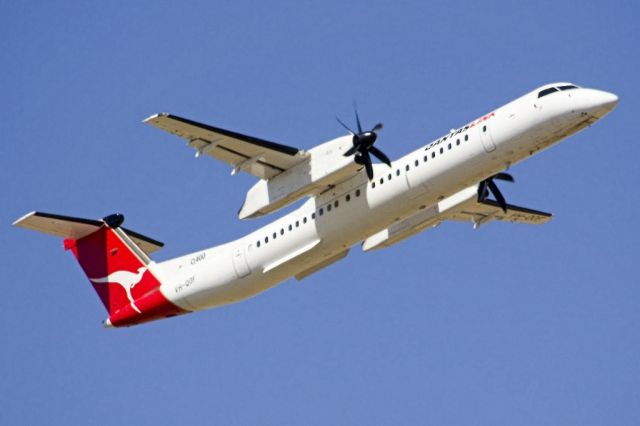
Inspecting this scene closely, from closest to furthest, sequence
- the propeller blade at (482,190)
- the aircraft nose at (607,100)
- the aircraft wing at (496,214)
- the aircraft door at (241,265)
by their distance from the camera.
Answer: the aircraft nose at (607,100) < the aircraft door at (241,265) < the propeller blade at (482,190) < the aircraft wing at (496,214)

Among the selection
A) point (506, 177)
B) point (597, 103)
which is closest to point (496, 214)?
point (506, 177)

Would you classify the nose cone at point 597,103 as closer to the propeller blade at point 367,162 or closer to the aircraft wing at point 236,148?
the propeller blade at point 367,162

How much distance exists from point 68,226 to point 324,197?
8.22 m

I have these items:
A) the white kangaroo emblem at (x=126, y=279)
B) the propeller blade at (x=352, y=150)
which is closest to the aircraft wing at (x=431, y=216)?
the propeller blade at (x=352, y=150)

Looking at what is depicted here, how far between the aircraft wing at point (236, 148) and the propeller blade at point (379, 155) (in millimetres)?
1815

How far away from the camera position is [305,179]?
27875mm

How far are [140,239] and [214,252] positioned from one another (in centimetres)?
423

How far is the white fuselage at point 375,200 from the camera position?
25.9 m

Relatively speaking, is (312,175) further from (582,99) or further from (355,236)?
(582,99)

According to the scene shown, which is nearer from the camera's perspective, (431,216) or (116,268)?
(431,216)

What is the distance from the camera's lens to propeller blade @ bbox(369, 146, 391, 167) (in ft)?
90.3

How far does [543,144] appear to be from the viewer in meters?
26.3

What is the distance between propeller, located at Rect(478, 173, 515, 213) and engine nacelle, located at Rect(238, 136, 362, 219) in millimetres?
3910

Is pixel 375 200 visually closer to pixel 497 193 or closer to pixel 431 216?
pixel 431 216
